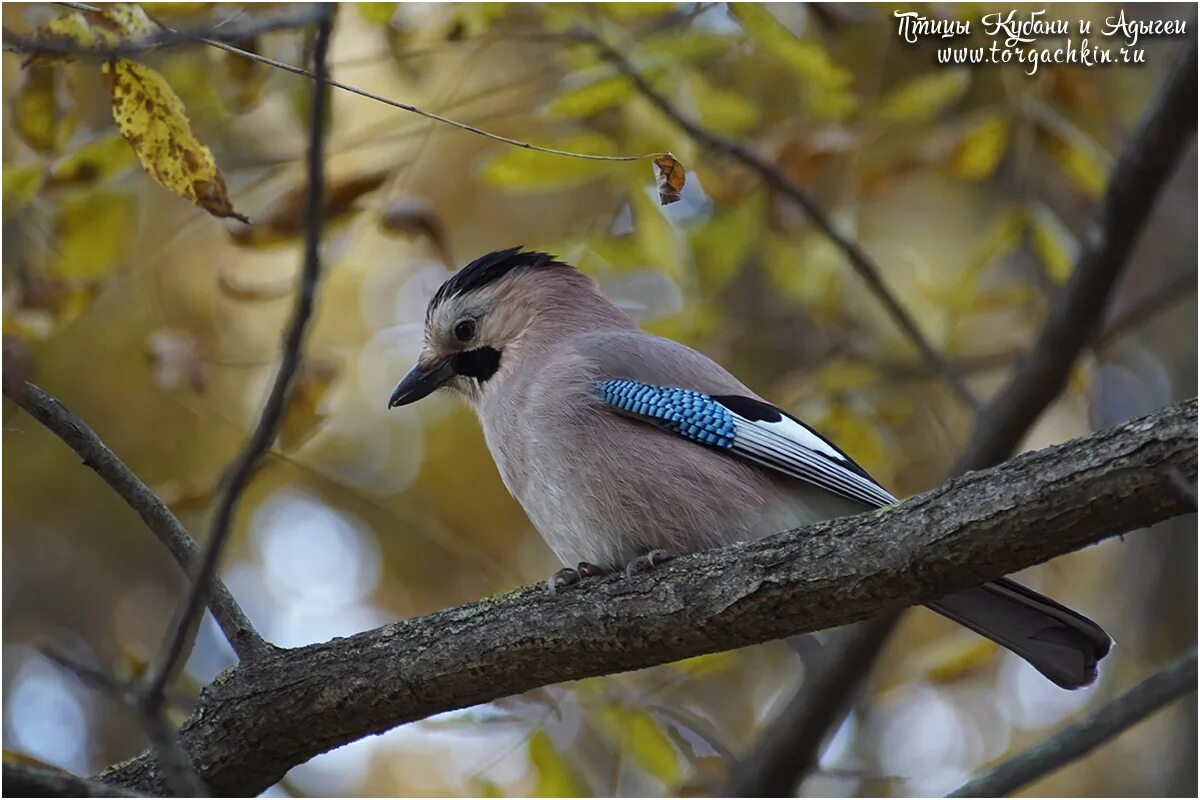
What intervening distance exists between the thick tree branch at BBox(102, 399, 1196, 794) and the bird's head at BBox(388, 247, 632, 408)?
1.23m

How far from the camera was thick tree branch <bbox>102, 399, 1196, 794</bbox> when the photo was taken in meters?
2.23

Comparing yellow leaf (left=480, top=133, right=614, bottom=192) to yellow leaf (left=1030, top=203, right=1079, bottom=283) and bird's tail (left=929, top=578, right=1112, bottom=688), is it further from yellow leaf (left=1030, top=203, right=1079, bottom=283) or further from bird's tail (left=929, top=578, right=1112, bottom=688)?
bird's tail (left=929, top=578, right=1112, bottom=688)

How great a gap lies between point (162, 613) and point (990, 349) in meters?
3.99

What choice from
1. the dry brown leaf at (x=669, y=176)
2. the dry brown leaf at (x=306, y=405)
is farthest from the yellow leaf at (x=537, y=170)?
the dry brown leaf at (x=669, y=176)

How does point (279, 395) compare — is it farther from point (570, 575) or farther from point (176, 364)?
point (176, 364)

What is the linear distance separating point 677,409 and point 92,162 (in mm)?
1682

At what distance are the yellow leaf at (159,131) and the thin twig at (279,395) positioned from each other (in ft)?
2.55

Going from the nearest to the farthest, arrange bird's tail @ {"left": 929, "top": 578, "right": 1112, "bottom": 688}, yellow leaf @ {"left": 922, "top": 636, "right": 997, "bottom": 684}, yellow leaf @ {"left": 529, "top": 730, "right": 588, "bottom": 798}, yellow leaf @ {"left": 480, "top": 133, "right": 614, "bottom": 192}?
bird's tail @ {"left": 929, "top": 578, "right": 1112, "bottom": 688} → yellow leaf @ {"left": 529, "top": 730, "right": 588, "bottom": 798} → yellow leaf @ {"left": 480, "top": 133, "right": 614, "bottom": 192} → yellow leaf @ {"left": 922, "top": 636, "right": 997, "bottom": 684}

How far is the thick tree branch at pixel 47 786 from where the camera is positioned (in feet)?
7.31

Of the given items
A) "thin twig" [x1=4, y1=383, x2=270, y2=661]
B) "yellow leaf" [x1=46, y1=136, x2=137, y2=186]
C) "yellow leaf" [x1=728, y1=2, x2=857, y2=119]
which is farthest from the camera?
"yellow leaf" [x1=728, y1=2, x2=857, y2=119]

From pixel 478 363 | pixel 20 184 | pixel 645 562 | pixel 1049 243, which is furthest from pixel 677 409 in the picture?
pixel 20 184

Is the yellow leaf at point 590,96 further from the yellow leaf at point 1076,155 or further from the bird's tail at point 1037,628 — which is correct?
the bird's tail at point 1037,628

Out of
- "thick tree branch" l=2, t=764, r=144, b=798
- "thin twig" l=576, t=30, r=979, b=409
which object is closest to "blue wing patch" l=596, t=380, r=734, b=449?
"thin twig" l=576, t=30, r=979, b=409

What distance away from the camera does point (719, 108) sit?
4188 mm
